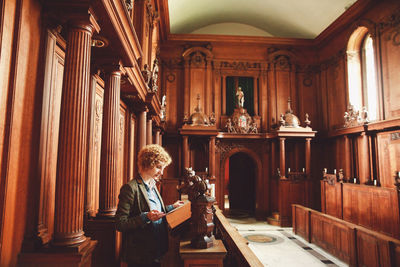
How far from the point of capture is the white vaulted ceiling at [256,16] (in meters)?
11.3

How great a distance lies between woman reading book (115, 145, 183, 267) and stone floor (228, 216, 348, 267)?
5067mm

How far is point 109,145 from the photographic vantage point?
371 centimetres

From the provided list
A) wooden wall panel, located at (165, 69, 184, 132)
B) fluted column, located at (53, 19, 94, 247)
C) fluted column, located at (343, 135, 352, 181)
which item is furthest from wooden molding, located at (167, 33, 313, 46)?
fluted column, located at (53, 19, 94, 247)

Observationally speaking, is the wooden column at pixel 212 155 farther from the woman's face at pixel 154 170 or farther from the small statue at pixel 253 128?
the woman's face at pixel 154 170

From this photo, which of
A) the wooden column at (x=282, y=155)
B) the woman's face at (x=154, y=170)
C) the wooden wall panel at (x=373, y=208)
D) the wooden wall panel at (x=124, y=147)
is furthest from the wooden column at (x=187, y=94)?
the woman's face at (x=154, y=170)

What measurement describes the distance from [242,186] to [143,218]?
1216 centimetres

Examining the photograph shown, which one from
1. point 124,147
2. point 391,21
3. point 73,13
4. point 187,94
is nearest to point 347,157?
point 391,21

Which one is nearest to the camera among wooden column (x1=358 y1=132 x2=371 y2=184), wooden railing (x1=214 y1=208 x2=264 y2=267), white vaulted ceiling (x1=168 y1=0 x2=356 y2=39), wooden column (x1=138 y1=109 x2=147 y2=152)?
wooden railing (x1=214 y1=208 x2=264 y2=267)

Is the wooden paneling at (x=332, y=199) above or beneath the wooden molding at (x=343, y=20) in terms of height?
beneath

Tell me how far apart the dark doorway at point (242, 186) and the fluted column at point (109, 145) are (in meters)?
10.4

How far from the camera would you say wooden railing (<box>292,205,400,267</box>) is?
4.79m

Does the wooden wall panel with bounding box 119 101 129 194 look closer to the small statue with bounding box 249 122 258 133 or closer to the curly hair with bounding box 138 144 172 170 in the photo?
the curly hair with bounding box 138 144 172 170

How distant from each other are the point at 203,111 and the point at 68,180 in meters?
9.87

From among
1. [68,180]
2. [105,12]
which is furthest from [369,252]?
[105,12]
